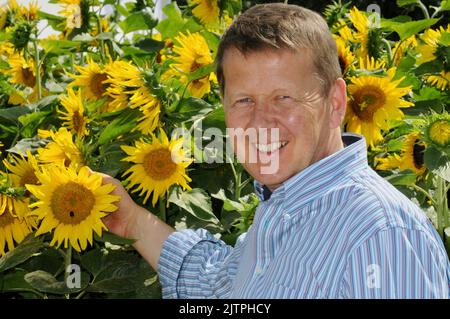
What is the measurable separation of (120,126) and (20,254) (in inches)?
13.8

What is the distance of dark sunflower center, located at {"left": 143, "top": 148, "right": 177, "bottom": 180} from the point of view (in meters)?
1.87

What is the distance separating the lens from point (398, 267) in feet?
3.94

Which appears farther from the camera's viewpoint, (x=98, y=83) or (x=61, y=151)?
(x=98, y=83)

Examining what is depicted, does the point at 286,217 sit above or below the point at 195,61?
below

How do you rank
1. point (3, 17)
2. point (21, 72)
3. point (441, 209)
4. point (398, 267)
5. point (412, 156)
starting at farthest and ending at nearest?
1. point (3, 17)
2. point (21, 72)
3. point (412, 156)
4. point (441, 209)
5. point (398, 267)

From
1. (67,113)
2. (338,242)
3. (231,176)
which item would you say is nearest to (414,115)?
(231,176)

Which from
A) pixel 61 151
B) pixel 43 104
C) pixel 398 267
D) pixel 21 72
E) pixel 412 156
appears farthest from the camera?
pixel 21 72

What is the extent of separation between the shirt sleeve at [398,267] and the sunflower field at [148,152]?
65cm

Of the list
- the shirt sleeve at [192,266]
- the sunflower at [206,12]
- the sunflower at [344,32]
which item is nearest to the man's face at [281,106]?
the shirt sleeve at [192,266]

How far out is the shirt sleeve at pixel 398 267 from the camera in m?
Result: 1.20

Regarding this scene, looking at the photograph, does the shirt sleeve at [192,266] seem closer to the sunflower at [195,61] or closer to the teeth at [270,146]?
the teeth at [270,146]

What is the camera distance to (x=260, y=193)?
5.23 feet

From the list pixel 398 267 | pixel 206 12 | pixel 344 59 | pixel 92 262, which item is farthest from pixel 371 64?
pixel 398 267

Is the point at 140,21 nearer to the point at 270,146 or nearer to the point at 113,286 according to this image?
the point at 113,286
